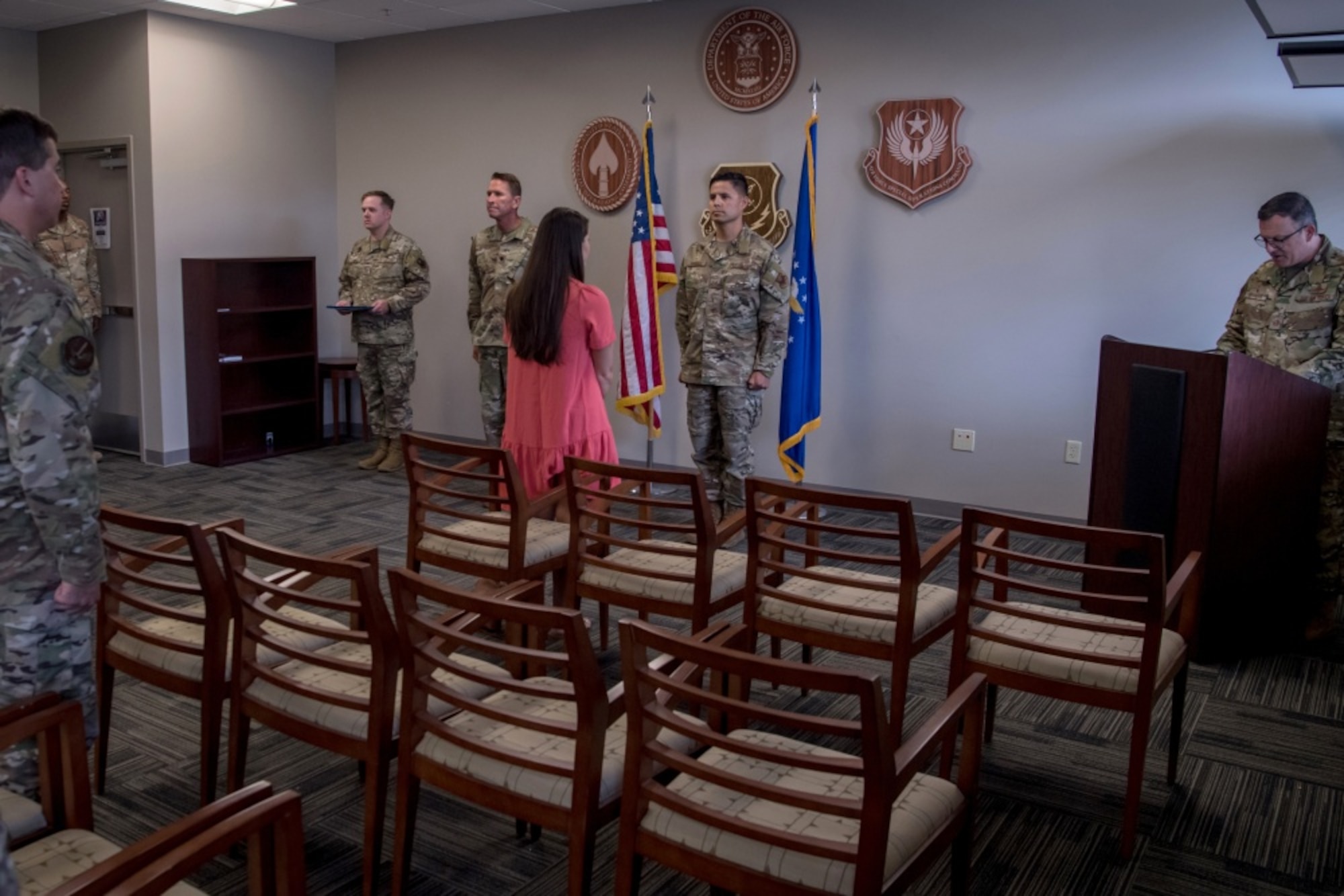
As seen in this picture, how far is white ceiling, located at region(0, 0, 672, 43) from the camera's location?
633cm

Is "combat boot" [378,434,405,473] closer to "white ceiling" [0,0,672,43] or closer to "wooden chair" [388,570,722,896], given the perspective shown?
"white ceiling" [0,0,672,43]

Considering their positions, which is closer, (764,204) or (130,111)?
(764,204)

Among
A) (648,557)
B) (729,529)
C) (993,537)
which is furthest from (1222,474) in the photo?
(648,557)

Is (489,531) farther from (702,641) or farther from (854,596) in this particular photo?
(702,641)

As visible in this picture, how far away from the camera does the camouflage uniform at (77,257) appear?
667 cm

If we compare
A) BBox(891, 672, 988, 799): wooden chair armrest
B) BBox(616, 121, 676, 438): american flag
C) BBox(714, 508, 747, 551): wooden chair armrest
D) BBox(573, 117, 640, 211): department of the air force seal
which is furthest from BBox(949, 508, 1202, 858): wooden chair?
BBox(573, 117, 640, 211): department of the air force seal

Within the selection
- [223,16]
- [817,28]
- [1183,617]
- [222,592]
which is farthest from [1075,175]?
[223,16]

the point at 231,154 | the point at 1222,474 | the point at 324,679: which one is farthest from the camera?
the point at 231,154

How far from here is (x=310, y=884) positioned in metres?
2.43

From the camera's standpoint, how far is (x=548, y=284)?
12.0 ft

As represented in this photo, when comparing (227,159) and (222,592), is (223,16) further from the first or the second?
(222,592)

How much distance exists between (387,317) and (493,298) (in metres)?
0.96

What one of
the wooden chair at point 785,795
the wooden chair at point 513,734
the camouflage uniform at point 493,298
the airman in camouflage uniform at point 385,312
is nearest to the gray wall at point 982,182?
the camouflage uniform at point 493,298

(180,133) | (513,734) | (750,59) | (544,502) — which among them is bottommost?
(513,734)
